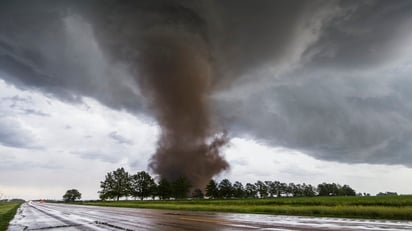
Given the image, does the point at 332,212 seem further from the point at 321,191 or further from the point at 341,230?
the point at 321,191

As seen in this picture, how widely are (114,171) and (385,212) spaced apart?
134803mm

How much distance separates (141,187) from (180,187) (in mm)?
18258

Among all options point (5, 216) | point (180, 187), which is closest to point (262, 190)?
point (180, 187)

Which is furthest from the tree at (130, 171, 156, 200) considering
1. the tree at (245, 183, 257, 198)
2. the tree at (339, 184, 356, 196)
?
the tree at (339, 184, 356, 196)

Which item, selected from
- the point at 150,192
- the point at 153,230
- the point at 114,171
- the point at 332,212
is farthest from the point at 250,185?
the point at 153,230

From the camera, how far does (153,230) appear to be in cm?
1430

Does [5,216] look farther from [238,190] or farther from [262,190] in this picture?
[262,190]

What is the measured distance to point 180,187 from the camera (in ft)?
484

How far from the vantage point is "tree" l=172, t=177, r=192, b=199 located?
146250 mm

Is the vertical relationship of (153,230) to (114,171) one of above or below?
below

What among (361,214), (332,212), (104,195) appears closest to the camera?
(361,214)

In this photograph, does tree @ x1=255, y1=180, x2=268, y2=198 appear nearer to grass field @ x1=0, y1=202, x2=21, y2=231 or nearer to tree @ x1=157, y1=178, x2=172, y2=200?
tree @ x1=157, y1=178, x2=172, y2=200

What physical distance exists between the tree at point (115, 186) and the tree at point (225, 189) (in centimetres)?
4691

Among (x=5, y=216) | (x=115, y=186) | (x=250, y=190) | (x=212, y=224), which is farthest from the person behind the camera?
(x=250, y=190)
